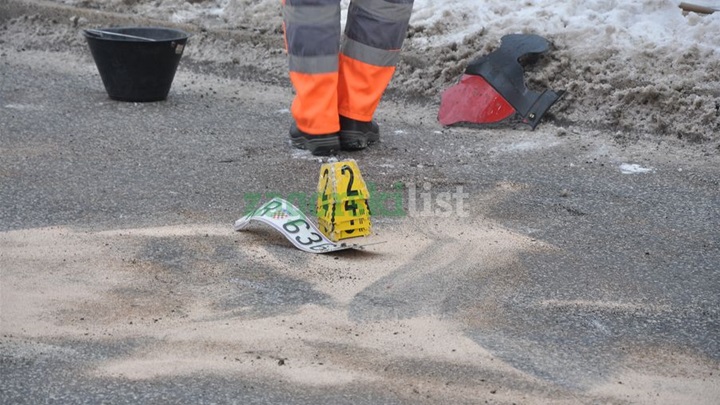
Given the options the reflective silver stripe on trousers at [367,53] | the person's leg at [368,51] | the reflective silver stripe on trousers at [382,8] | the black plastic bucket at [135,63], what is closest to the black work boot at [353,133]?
the person's leg at [368,51]

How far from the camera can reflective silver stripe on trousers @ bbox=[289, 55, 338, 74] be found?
5.54m

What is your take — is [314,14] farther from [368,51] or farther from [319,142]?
[319,142]

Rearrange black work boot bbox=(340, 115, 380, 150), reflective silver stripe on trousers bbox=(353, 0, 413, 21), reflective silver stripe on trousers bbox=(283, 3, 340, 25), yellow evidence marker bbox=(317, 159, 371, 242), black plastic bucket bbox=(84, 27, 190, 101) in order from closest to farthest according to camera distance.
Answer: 1. yellow evidence marker bbox=(317, 159, 371, 242)
2. reflective silver stripe on trousers bbox=(283, 3, 340, 25)
3. reflective silver stripe on trousers bbox=(353, 0, 413, 21)
4. black work boot bbox=(340, 115, 380, 150)
5. black plastic bucket bbox=(84, 27, 190, 101)

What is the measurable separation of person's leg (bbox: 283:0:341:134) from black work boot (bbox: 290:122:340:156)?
3 cm

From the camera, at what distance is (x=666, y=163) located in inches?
222

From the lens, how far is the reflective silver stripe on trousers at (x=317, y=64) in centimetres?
554

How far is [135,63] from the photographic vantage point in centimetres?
646

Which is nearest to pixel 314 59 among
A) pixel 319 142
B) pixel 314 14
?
pixel 314 14

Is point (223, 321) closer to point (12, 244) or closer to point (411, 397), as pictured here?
point (411, 397)

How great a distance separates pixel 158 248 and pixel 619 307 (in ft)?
5.45

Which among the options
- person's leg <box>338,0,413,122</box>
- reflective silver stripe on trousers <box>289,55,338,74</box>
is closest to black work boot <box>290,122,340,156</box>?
person's leg <box>338,0,413,122</box>

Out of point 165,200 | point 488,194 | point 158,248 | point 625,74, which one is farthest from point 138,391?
point 625,74

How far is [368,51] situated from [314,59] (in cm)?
31

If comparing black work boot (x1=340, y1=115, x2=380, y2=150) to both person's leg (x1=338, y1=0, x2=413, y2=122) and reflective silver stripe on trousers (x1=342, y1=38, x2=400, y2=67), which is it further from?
reflective silver stripe on trousers (x1=342, y1=38, x2=400, y2=67)
